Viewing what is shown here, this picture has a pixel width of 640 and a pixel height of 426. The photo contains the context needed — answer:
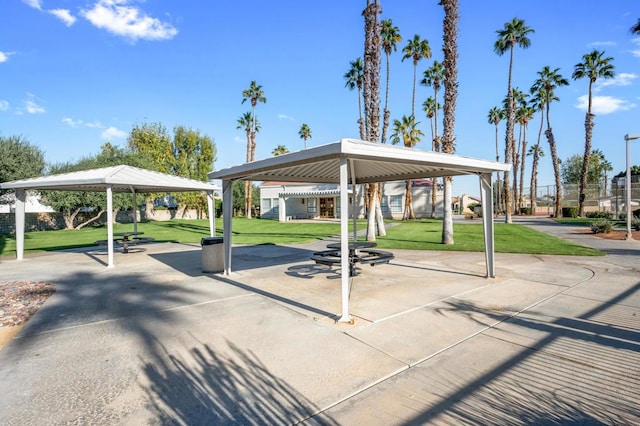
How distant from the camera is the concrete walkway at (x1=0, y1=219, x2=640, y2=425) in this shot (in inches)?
114

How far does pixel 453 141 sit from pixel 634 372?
11813 mm

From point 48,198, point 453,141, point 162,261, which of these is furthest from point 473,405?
point 48,198

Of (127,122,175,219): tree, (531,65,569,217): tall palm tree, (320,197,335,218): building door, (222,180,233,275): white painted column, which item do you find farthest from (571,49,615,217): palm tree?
(127,122,175,219): tree

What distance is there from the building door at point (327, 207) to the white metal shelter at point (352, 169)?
28.4m

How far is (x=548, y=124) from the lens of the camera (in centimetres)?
3634

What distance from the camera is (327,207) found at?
1556 inches

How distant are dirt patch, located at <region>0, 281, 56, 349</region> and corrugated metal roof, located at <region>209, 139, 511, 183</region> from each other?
4.36 m

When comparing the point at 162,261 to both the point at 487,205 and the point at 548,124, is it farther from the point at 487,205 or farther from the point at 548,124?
the point at 548,124

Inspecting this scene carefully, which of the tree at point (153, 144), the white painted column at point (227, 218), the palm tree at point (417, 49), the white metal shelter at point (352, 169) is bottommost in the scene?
the white painted column at point (227, 218)

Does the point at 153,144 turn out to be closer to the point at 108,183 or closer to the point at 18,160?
the point at 18,160

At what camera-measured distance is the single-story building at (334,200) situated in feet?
115

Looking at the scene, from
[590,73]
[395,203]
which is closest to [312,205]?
[395,203]

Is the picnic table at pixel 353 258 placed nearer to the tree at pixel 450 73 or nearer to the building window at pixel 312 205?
the tree at pixel 450 73

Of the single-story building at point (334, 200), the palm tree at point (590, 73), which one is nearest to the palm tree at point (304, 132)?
the single-story building at point (334, 200)
